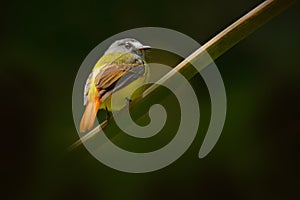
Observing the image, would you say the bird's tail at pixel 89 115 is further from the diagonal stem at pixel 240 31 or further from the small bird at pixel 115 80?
the diagonal stem at pixel 240 31

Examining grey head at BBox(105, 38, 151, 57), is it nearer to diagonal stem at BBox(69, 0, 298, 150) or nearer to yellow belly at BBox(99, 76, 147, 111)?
yellow belly at BBox(99, 76, 147, 111)

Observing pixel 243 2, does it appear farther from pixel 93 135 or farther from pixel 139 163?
pixel 93 135

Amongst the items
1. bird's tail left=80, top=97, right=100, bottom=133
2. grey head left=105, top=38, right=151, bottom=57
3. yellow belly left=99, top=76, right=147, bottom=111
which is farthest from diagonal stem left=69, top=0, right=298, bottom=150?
grey head left=105, top=38, right=151, bottom=57

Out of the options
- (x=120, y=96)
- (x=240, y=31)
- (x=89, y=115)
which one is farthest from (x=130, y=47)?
(x=240, y=31)

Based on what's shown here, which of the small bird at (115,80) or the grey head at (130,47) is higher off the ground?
the grey head at (130,47)

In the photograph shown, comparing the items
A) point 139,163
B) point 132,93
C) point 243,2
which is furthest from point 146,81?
point 243,2

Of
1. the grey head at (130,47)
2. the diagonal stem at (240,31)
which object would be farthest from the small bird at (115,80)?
the diagonal stem at (240,31)

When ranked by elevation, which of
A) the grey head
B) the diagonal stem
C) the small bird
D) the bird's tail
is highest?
the grey head
